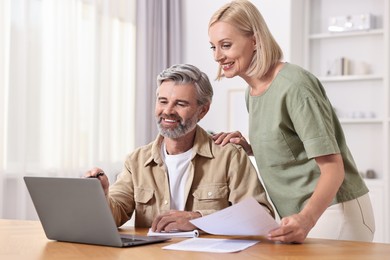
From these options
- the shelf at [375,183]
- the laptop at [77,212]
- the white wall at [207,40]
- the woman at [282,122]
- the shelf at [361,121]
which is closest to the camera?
the laptop at [77,212]

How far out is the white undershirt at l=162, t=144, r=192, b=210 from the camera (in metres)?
2.45

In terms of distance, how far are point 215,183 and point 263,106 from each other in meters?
0.38

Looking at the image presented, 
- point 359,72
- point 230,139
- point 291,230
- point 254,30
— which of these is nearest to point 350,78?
point 359,72

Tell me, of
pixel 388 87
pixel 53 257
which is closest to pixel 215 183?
pixel 53 257

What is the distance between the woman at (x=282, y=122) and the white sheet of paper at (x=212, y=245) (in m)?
0.29

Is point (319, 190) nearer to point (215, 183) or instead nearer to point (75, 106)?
point (215, 183)

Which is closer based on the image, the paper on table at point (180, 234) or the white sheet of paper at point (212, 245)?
the white sheet of paper at point (212, 245)

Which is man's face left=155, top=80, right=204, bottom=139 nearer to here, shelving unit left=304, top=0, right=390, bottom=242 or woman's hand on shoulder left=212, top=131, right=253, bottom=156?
woman's hand on shoulder left=212, top=131, right=253, bottom=156

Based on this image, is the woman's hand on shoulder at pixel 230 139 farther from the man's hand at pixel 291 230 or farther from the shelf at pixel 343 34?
the shelf at pixel 343 34

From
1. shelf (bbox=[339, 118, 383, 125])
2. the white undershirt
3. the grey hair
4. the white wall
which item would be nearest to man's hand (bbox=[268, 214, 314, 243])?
the white undershirt

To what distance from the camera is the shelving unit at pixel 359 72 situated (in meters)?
5.73

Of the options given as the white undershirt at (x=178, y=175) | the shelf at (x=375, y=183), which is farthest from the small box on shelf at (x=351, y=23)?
the white undershirt at (x=178, y=175)

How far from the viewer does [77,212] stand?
1938mm

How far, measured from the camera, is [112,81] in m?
5.49
